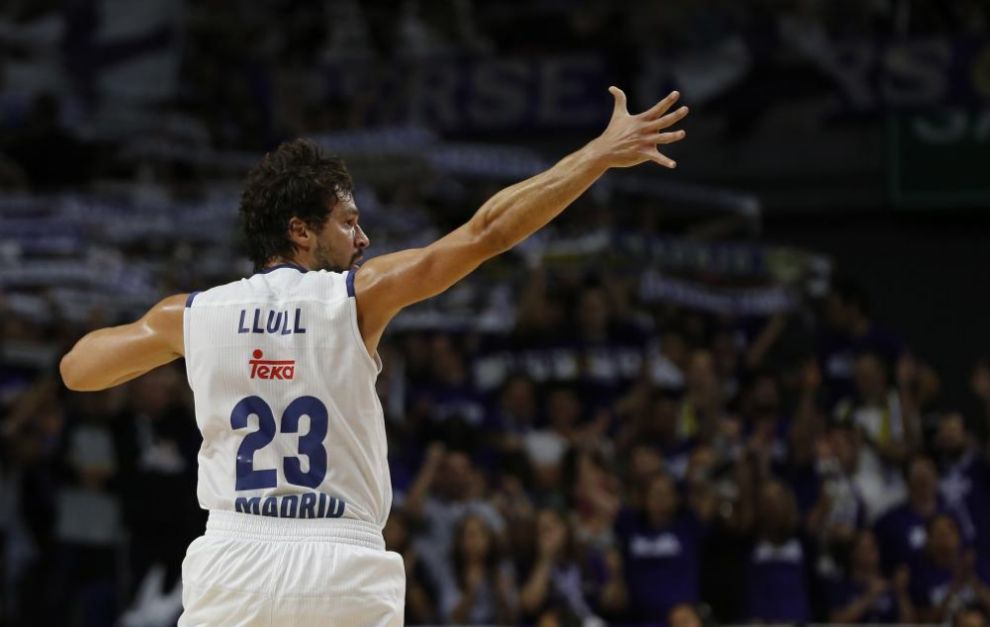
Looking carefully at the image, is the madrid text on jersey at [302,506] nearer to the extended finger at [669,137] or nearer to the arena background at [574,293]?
the extended finger at [669,137]

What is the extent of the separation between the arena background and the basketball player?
540cm

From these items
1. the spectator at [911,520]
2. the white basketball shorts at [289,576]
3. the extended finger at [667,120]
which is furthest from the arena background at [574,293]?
the extended finger at [667,120]

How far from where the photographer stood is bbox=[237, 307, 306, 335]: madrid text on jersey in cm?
471

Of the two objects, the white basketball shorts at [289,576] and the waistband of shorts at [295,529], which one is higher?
the waistband of shorts at [295,529]

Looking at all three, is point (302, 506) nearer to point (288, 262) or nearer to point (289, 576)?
point (289, 576)

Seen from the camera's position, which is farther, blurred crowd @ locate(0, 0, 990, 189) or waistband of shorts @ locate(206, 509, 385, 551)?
blurred crowd @ locate(0, 0, 990, 189)

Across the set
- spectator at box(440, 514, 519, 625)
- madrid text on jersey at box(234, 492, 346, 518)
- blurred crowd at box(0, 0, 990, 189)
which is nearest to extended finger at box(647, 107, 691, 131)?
madrid text on jersey at box(234, 492, 346, 518)

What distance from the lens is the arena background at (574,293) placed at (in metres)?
11.1

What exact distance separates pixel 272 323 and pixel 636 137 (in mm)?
1191

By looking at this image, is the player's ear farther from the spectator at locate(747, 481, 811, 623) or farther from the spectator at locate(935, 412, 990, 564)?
the spectator at locate(935, 412, 990, 564)

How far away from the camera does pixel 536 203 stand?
4.58m

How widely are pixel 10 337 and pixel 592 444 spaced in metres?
4.93

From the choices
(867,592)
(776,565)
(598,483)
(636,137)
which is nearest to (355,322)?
(636,137)

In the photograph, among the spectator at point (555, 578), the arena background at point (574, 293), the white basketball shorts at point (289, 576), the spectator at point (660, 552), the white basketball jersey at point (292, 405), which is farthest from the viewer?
the arena background at point (574, 293)
